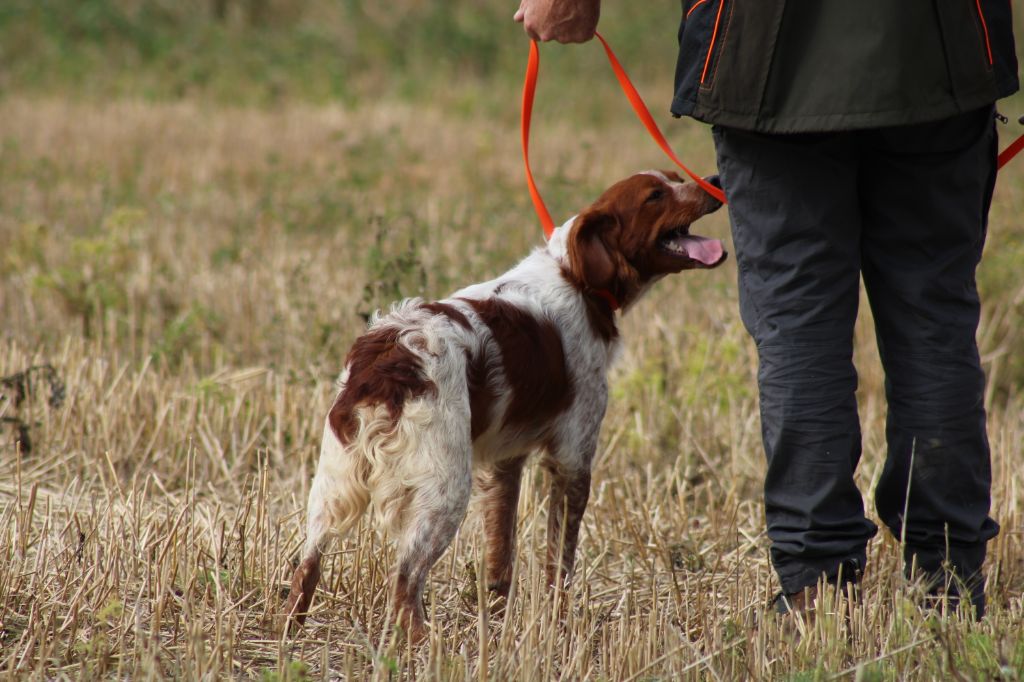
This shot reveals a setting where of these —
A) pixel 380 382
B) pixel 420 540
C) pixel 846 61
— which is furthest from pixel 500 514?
pixel 846 61

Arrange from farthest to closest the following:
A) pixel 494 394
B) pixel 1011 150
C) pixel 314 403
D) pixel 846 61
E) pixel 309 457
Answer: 1. pixel 314 403
2. pixel 309 457
3. pixel 1011 150
4. pixel 494 394
5. pixel 846 61

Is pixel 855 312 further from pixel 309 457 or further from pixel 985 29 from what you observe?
pixel 309 457

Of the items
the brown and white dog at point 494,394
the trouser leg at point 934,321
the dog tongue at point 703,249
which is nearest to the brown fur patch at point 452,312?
the brown and white dog at point 494,394

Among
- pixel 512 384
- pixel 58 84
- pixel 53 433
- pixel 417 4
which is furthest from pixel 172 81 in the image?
pixel 512 384

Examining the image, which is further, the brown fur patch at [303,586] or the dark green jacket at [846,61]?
the brown fur patch at [303,586]

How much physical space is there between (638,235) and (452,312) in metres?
0.70

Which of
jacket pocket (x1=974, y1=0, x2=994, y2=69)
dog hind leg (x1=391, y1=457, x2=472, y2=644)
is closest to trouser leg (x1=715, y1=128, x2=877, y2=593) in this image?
jacket pocket (x1=974, y1=0, x2=994, y2=69)

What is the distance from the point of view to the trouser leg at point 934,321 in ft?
9.77

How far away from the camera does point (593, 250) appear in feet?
11.8

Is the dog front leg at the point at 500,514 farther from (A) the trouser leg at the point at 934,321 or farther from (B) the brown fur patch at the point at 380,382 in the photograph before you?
(A) the trouser leg at the point at 934,321

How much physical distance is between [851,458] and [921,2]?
1101 millimetres

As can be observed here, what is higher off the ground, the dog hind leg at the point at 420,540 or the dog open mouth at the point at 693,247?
the dog open mouth at the point at 693,247

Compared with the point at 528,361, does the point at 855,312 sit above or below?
above

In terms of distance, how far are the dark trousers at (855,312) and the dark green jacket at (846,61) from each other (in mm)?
134
